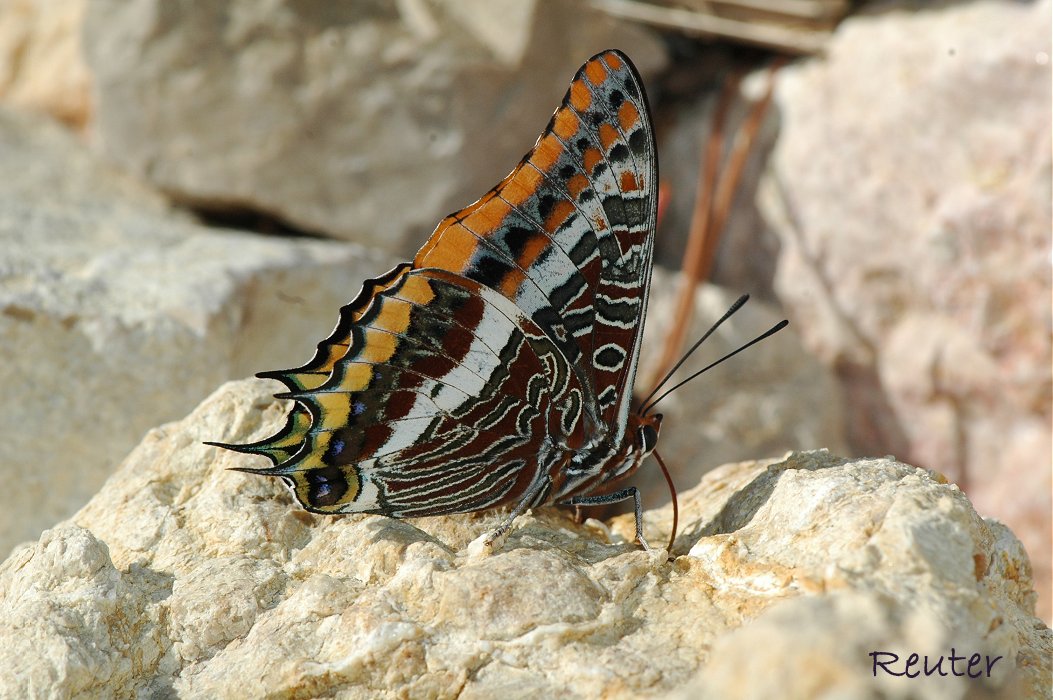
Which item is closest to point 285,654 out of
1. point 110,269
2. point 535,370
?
point 535,370

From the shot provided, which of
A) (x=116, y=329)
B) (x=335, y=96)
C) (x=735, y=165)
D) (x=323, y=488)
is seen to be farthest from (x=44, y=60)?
(x=323, y=488)

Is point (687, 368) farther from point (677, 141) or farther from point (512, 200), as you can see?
point (512, 200)

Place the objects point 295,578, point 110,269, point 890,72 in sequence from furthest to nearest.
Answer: point 890,72
point 110,269
point 295,578

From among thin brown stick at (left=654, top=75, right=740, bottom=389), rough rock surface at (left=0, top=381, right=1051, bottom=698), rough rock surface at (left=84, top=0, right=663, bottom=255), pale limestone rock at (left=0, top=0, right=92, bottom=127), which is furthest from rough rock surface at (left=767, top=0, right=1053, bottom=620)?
pale limestone rock at (left=0, top=0, right=92, bottom=127)

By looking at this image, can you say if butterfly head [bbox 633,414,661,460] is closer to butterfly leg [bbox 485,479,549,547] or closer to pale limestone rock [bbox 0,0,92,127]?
butterfly leg [bbox 485,479,549,547]

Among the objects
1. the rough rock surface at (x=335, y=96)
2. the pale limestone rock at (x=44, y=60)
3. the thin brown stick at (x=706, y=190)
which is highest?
the pale limestone rock at (x=44, y=60)

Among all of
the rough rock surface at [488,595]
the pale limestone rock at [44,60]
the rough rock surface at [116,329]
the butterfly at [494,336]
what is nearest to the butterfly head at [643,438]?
the butterfly at [494,336]

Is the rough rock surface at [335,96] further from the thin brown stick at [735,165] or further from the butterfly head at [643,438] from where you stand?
the butterfly head at [643,438]
